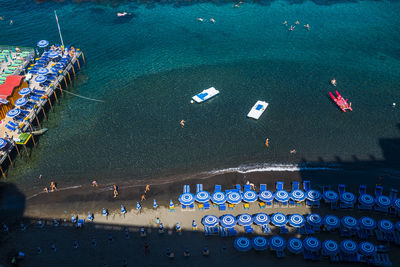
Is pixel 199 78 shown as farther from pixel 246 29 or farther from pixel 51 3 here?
pixel 51 3

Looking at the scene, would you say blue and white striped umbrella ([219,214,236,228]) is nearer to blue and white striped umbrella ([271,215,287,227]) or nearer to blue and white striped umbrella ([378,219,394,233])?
blue and white striped umbrella ([271,215,287,227])

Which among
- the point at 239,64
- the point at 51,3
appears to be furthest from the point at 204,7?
the point at 51,3

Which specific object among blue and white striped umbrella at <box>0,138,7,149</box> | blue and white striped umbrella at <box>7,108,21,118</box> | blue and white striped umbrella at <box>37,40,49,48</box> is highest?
blue and white striped umbrella at <box>37,40,49,48</box>

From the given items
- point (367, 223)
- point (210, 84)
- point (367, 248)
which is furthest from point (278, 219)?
point (210, 84)

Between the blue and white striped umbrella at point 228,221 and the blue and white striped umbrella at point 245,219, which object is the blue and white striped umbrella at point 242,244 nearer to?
the blue and white striped umbrella at point 228,221

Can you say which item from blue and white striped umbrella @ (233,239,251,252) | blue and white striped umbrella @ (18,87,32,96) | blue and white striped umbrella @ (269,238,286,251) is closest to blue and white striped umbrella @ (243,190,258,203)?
blue and white striped umbrella @ (233,239,251,252)

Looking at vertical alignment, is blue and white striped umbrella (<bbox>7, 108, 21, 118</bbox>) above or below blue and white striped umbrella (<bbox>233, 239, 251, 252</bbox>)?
above

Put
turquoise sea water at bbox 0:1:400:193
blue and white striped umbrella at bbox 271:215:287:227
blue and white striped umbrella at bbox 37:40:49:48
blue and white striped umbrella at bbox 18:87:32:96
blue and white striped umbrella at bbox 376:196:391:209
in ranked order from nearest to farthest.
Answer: blue and white striped umbrella at bbox 271:215:287:227, blue and white striped umbrella at bbox 376:196:391:209, turquoise sea water at bbox 0:1:400:193, blue and white striped umbrella at bbox 18:87:32:96, blue and white striped umbrella at bbox 37:40:49:48

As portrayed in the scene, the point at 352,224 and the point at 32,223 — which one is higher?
the point at 352,224
